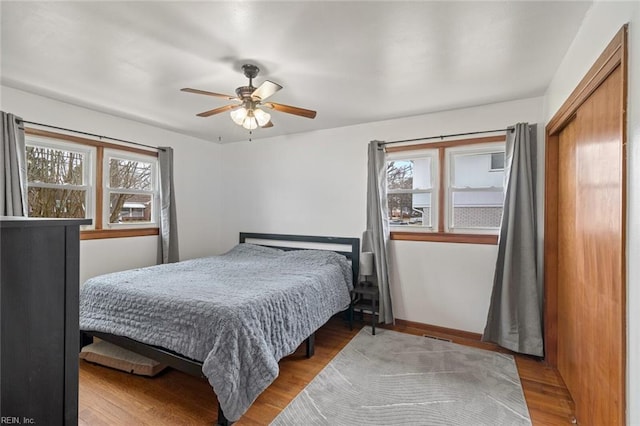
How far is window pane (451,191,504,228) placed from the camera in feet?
10.2

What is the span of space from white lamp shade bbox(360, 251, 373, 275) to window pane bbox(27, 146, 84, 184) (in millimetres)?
3249

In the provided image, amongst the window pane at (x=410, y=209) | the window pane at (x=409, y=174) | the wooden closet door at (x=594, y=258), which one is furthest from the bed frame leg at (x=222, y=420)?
the window pane at (x=409, y=174)

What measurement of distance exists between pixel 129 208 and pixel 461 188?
397 centimetres

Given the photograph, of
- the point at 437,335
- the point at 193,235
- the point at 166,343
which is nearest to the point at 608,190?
the point at 437,335

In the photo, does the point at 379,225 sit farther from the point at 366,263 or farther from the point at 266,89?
the point at 266,89

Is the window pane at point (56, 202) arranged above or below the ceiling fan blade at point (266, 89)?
below

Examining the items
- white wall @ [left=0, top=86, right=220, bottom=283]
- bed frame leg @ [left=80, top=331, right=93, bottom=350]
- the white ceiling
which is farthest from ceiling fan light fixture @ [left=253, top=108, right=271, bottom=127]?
bed frame leg @ [left=80, top=331, right=93, bottom=350]

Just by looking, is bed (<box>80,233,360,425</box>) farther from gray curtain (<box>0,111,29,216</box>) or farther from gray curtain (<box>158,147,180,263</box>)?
gray curtain (<box>0,111,29,216</box>)

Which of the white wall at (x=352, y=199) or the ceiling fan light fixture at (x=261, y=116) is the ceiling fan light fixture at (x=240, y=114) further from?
the white wall at (x=352, y=199)

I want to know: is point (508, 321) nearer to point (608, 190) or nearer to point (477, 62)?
point (608, 190)

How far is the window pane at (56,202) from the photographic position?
9.62 feet

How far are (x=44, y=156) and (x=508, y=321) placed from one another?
4.83 metres

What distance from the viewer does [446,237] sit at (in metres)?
3.27

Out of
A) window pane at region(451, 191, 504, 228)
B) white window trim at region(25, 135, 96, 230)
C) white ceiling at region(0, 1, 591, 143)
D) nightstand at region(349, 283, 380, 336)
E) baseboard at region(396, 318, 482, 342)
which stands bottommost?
baseboard at region(396, 318, 482, 342)
